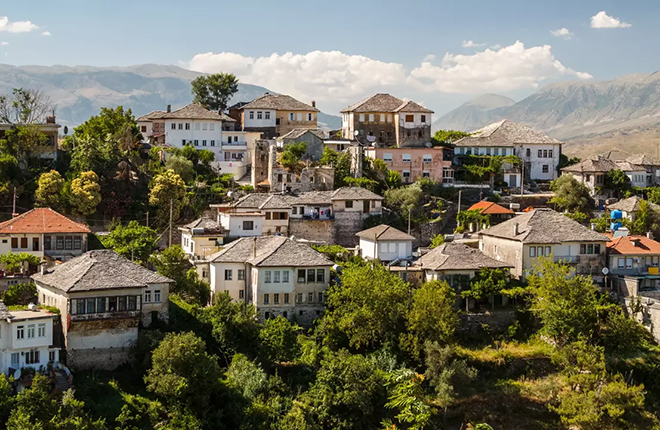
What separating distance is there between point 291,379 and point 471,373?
10.0 meters

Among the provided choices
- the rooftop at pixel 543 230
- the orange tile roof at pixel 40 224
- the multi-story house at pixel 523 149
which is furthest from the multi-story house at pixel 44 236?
the multi-story house at pixel 523 149

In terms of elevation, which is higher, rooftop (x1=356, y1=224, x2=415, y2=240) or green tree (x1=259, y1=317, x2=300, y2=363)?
rooftop (x1=356, y1=224, x2=415, y2=240)

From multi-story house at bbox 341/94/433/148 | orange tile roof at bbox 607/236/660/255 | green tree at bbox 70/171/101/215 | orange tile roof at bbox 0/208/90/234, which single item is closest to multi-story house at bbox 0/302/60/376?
orange tile roof at bbox 0/208/90/234

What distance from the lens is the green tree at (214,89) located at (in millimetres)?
88062

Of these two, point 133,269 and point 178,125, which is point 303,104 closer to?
point 178,125

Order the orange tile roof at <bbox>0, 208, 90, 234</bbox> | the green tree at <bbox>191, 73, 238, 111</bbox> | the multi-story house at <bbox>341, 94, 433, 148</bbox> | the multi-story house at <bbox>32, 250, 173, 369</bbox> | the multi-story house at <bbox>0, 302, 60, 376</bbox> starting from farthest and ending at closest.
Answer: the green tree at <bbox>191, 73, 238, 111</bbox> < the multi-story house at <bbox>341, 94, 433, 148</bbox> < the orange tile roof at <bbox>0, 208, 90, 234</bbox> < the multi-story house at <bbox>32, 250, 173, 369</bbox> < the multi-story house at <bbox>0, 302, 60, 376</bbox>

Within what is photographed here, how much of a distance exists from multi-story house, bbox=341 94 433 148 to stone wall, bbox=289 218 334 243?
56.3ft

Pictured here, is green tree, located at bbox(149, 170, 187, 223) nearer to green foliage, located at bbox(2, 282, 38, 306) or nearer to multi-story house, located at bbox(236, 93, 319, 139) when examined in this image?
green foliage, located at bbox(2, 282, 38, 306)

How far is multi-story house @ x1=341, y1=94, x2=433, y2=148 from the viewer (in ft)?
254

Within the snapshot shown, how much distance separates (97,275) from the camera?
41.8 m

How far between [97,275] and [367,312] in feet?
49.6

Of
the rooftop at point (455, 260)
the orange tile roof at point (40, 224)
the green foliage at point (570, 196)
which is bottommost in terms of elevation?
the rooftop at point (455, 260)

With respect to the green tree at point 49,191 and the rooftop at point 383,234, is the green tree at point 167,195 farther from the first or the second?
the rooftop at point 383,234

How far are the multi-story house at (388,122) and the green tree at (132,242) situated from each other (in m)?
30.2
